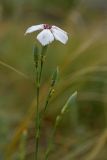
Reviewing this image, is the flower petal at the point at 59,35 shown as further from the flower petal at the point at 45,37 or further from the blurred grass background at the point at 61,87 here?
the blurred grass background at the point at 61,87

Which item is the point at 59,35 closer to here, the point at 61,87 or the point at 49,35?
the point at 49,35

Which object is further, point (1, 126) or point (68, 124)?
point (68, 124)

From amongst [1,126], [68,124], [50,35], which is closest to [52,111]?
[68,124]

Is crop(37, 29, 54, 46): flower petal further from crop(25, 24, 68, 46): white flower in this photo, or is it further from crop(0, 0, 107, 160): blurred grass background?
crop(0, 0, 107, 160): blurred grass background

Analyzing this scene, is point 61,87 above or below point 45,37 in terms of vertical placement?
above

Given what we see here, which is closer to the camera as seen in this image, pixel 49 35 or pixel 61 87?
pixel 49 35

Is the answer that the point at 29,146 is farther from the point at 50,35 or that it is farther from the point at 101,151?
the point at 50,35

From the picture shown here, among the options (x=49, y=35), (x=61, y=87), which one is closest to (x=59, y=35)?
(x=49, y=35)

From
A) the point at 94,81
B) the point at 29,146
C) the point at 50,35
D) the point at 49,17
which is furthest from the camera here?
the point at 49,17

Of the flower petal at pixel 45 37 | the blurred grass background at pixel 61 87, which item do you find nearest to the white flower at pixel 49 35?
the flower petal at pixel 45 37
